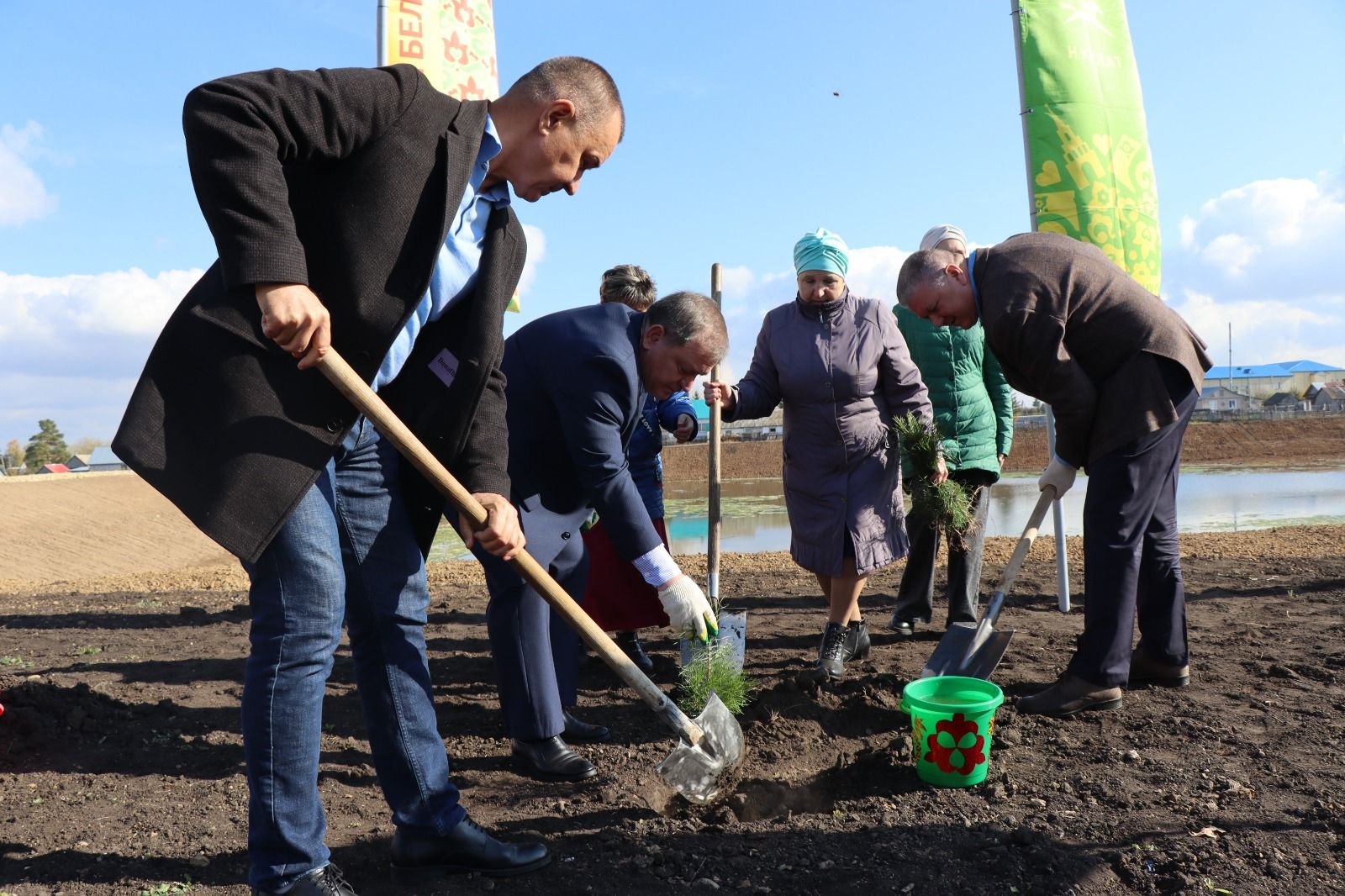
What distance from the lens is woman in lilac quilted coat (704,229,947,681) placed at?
13.9 feet

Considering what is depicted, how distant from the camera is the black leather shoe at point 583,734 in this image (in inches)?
139

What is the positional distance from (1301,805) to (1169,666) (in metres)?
1.22

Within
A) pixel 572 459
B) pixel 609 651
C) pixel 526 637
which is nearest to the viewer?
pixel 609 651

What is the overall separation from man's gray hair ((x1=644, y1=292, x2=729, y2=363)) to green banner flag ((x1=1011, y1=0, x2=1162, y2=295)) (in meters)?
3.52

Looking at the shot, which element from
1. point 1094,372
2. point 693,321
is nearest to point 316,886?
point 693,321

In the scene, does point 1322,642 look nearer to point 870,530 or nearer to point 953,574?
point 953,574

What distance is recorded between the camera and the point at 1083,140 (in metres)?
5.74

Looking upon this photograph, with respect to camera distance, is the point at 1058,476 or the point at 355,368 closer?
the point at 355,368

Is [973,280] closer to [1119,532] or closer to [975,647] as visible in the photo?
[1119,532]

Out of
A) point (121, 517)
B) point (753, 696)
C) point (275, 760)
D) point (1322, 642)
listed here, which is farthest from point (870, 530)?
point (121, 517)

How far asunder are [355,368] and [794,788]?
208 centimetres

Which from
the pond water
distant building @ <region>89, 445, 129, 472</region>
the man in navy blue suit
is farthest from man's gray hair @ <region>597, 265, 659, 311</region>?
distant building @ <region>89, 445, 129, 472</region>

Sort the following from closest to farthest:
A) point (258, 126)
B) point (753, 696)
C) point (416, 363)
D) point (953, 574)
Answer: point (258, 126)
point (416, 363)
point (753, 696)
point (953, 574)

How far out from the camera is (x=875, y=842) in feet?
8.38
